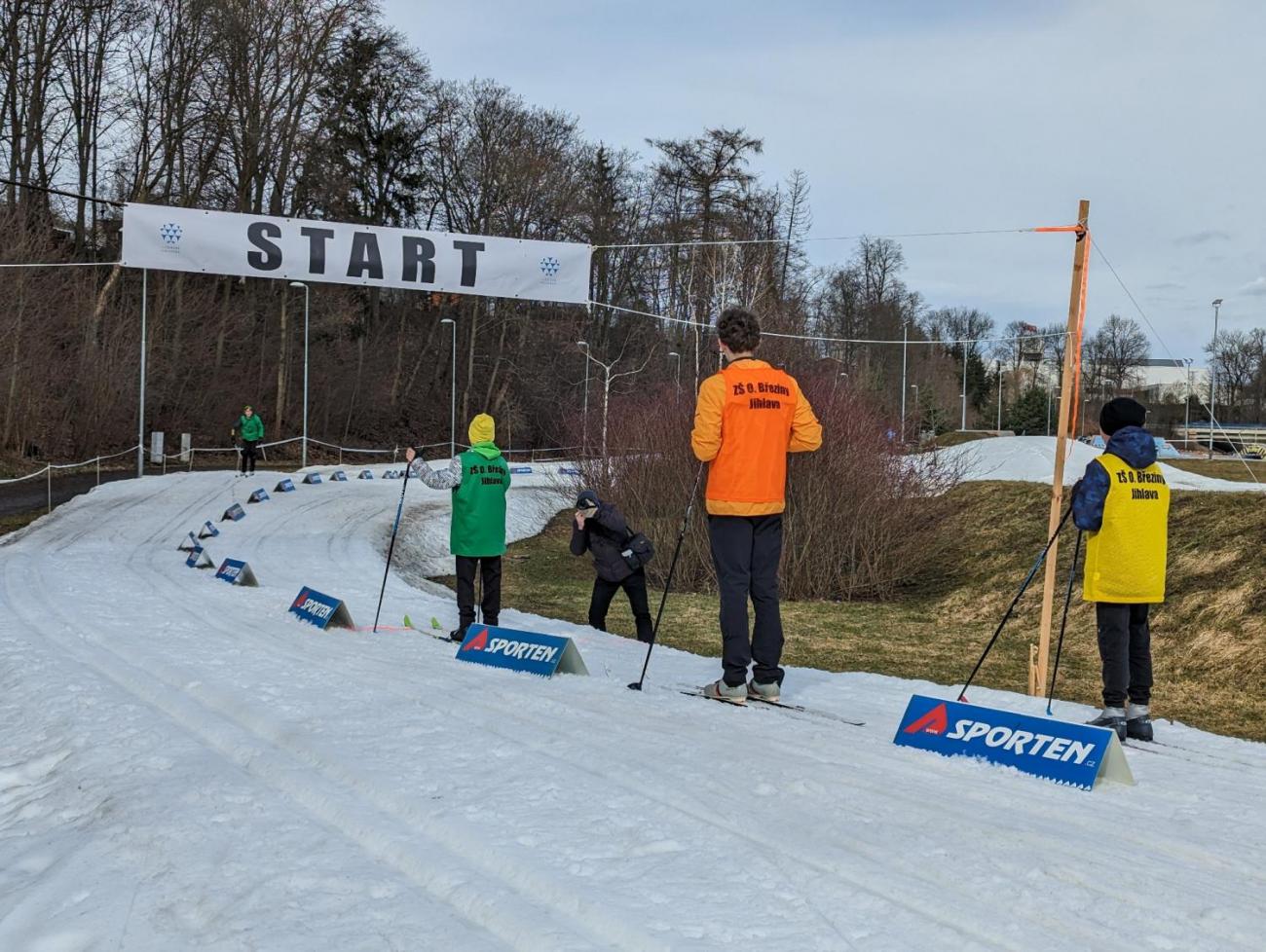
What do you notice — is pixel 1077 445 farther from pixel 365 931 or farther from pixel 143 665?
pixel 365 931

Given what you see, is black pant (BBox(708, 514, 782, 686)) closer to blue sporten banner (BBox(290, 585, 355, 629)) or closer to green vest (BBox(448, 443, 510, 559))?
green vest (BBox(448, 443, 510, 559))

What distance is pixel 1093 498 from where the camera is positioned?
5602 mm

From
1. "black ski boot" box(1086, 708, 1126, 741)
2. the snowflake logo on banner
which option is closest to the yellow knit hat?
"black ski boot" box(1086, 708, 1126, 741)

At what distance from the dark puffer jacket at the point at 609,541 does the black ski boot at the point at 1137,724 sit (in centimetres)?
503

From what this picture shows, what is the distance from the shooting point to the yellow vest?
5539mm

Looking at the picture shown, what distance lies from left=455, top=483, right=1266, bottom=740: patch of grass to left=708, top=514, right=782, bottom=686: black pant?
4.35 metres

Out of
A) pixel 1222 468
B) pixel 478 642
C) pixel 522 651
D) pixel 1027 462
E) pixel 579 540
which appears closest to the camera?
pixel 522 651

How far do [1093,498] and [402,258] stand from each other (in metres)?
13.8

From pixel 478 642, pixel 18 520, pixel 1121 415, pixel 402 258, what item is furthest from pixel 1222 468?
pixel 18 520

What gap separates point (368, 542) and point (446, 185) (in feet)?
109

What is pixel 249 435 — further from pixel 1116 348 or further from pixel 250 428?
pixel 1116 348

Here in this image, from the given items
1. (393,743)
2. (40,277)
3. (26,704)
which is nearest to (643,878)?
(393,743)

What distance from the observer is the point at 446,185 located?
48000mm

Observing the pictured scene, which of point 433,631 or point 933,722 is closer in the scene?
point 933,722
